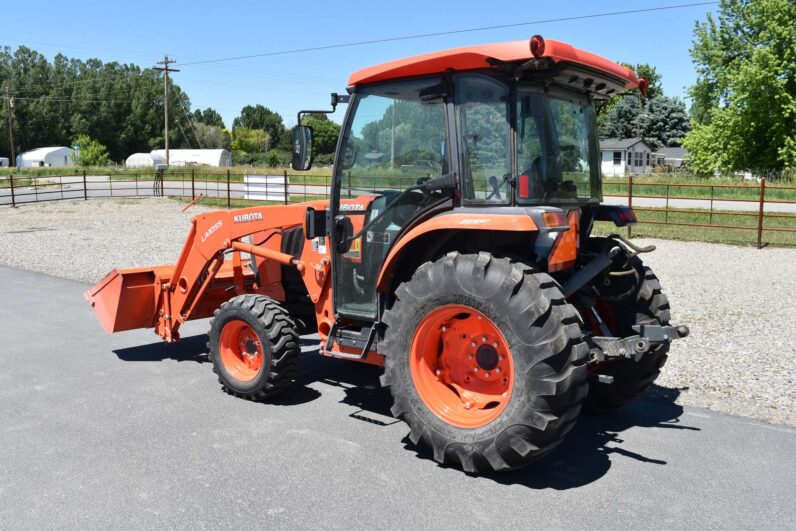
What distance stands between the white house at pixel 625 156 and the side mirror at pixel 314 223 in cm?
5708

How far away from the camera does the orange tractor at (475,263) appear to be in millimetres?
3883

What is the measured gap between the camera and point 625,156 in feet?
198

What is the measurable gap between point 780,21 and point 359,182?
34.9 m

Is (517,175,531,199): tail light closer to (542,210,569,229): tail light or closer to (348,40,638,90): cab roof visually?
(542,210,569,229): tail light

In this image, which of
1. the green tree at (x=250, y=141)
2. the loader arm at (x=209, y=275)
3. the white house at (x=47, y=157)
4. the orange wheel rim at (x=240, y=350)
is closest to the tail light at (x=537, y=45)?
the loader arm at (x=209, y=275)

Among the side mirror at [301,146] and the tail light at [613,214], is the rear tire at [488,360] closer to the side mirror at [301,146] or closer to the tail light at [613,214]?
the side mirror at [301,146]

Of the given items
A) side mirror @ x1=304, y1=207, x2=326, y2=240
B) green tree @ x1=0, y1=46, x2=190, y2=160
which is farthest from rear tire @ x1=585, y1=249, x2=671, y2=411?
green tree @ x1=0, y1=46, x2=190, y2=160

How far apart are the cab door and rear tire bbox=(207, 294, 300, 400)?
568mm

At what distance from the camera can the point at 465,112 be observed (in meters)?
4.29

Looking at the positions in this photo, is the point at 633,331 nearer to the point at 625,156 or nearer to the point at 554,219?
the point at 554,219

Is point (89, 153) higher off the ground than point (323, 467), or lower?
higher

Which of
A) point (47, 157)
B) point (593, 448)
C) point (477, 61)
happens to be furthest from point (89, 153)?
point (593, 448)

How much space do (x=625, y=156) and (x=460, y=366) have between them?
60006mm

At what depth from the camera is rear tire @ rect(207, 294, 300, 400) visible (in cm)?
529
